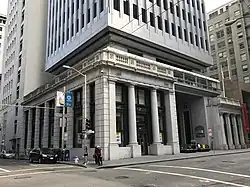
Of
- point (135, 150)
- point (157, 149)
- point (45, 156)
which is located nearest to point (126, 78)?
point (135, 150)

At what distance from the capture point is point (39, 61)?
54.9 metres

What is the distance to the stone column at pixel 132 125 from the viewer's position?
90.0 ft

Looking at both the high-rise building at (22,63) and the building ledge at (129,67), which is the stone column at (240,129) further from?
the high-rise building at (22,63)

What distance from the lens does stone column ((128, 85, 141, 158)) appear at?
2742 centimetres

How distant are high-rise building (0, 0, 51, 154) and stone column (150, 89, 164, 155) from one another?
96.8 ft

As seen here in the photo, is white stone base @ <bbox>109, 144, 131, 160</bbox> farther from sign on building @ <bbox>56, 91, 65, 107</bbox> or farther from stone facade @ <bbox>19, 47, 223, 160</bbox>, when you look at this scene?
sign on building @ <bbox>56, 91, 65, 107</bbox>

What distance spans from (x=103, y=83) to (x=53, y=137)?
14447mm

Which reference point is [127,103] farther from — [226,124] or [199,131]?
[226,124]

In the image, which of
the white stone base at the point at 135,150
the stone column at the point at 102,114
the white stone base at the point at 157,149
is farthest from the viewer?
the white stone base at the point at 157,149

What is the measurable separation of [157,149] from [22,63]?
127 ft

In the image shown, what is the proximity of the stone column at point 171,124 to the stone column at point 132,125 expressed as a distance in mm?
5935

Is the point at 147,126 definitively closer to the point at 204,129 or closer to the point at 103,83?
the point at 103,83

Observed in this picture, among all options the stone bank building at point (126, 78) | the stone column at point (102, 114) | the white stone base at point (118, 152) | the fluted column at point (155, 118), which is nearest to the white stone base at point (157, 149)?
the stone bank building at point (126, 78)

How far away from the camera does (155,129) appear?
30578mm
